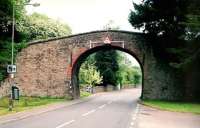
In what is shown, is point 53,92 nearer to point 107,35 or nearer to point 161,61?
point 107,35

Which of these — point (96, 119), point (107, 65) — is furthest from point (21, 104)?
point (107, 65)

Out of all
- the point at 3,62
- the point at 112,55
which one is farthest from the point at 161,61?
the point at 112,55

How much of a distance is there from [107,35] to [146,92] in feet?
22.8

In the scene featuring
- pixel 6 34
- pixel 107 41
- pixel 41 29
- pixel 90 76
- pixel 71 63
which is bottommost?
pixel 90 76

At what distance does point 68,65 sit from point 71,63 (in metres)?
0.40

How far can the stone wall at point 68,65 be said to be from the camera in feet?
141

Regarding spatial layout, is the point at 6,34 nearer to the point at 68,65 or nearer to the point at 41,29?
the point at 68,65

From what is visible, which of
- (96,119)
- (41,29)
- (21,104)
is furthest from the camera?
(41,29)

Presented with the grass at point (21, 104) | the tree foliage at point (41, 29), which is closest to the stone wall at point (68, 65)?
the grass at point (21, 104)

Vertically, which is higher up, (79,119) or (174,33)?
(174,33)

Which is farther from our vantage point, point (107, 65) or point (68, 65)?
point (107, 65)

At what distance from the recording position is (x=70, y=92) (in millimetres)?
44531

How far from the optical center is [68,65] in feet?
147

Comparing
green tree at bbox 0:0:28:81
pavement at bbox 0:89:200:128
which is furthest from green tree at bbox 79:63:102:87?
pavement at bbox 0:89:200:128
